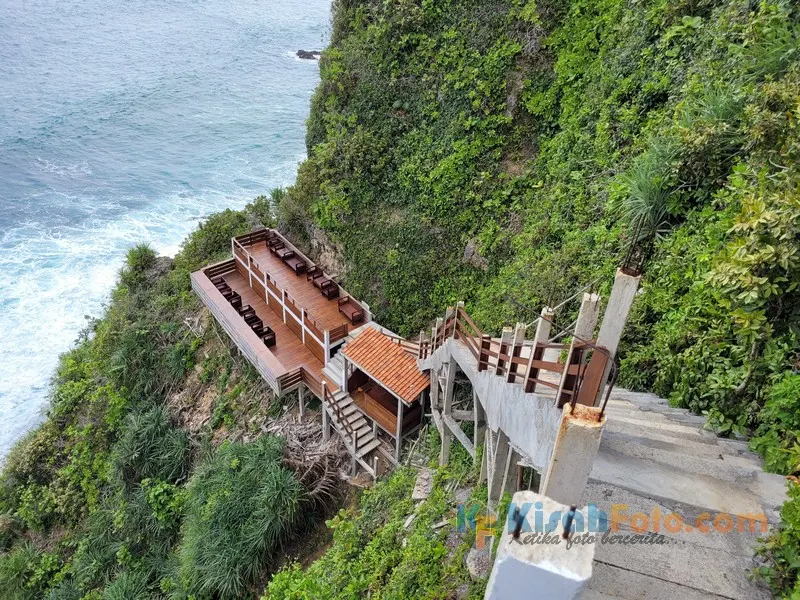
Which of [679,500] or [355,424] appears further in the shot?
[355,424]

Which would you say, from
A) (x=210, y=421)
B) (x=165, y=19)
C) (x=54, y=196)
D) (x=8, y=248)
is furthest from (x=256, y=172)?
(x=165, y=19)

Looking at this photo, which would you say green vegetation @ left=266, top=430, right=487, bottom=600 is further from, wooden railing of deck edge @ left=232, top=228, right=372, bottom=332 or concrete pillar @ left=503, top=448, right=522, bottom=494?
wooden railing of deck edge @ left=232, top=228, right=372, bottom=332

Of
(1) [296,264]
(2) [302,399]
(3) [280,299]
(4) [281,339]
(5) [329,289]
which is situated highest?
(1) [296,264]

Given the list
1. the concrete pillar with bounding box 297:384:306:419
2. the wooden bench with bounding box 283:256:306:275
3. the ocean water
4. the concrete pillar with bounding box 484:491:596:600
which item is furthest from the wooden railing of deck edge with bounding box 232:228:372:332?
the concrete pillar with bounding box 484:491:596:600

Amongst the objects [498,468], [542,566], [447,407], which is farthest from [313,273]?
[542,566]

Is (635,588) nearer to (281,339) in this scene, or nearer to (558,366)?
(558,366)

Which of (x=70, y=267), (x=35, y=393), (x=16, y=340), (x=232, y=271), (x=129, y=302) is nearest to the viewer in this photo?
(x=232, y=271)

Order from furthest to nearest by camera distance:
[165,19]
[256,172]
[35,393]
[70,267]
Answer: [165,19] < [256,172] < [70,267] < [35,393]

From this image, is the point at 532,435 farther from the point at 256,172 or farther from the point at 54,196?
the point at 54,196
